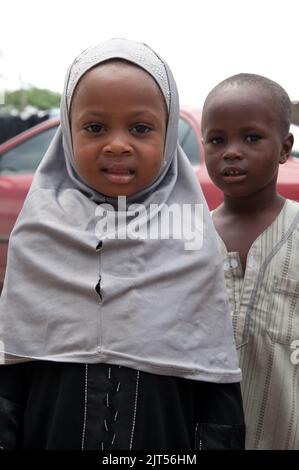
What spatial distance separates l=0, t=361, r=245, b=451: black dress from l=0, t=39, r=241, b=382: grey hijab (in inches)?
1.6

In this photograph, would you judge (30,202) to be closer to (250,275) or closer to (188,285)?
(188,285)

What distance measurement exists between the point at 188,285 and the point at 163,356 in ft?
0.58

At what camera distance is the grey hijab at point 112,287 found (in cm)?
148

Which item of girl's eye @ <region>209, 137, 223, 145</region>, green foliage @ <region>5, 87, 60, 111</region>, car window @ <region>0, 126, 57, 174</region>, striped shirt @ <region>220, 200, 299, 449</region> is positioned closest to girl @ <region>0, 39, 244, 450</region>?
striped shirt @ <region>220, 200, 299, 449</region>

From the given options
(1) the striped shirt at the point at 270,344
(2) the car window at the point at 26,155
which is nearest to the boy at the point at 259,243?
(1) the striped shirt at the point at 270,344

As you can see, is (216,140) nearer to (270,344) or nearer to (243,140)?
(243,140)

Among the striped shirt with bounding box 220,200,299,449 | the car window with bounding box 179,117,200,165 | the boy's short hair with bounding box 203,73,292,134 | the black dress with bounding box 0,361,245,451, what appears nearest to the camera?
the black dress with bounding box 0,361,245,451

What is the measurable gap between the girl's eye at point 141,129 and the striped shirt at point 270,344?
582 mm

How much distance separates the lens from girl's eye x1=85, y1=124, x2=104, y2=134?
152 centimetres

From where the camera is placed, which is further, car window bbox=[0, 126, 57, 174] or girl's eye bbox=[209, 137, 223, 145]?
car window bbox=[0, 126, 57, 174]

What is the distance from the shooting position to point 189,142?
13.6 ft

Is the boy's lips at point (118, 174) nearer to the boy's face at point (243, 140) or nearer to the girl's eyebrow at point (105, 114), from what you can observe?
the girl's eyebrow at point (105, 114)

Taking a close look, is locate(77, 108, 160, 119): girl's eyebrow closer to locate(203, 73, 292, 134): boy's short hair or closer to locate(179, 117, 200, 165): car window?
locate(203, 73, 292, 134): boy's short hair
